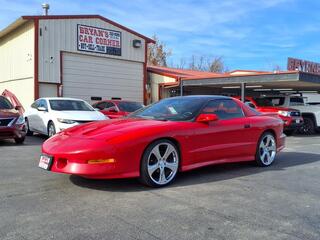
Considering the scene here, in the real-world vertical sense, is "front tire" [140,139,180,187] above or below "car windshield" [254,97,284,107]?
below

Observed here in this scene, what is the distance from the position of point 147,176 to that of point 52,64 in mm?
14745

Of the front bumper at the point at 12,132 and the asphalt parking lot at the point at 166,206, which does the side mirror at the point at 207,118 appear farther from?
the front bumper at the point at 12,132

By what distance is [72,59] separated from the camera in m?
20.3

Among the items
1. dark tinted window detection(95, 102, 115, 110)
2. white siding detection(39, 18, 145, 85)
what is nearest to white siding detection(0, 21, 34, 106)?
white siding detection(39, 18, 145, 85)

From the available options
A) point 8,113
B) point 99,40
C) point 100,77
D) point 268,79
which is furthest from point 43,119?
point 99,40

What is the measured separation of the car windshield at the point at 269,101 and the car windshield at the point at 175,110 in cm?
1080

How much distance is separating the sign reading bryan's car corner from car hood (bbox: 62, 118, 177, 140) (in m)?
14.7

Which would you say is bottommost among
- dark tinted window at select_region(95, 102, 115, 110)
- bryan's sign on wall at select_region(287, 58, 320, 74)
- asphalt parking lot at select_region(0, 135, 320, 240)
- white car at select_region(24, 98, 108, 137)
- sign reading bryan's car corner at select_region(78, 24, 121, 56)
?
asphalt parking lot at select_region(0, 135, 320, 240)

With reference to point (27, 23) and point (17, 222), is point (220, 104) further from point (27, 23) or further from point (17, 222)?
point (27, 23)

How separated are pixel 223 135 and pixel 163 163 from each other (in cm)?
146

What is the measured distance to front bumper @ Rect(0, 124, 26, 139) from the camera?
11.0 m

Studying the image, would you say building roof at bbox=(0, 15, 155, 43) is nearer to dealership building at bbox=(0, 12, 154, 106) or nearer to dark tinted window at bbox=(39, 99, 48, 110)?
dealership building at bbox=(0, 12, 154, 106)

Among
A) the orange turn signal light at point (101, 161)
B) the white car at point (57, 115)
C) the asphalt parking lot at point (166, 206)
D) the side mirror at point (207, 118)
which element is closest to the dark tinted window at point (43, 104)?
the white car at point (57, 115)

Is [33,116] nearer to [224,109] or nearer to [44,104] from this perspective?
[44,104]
